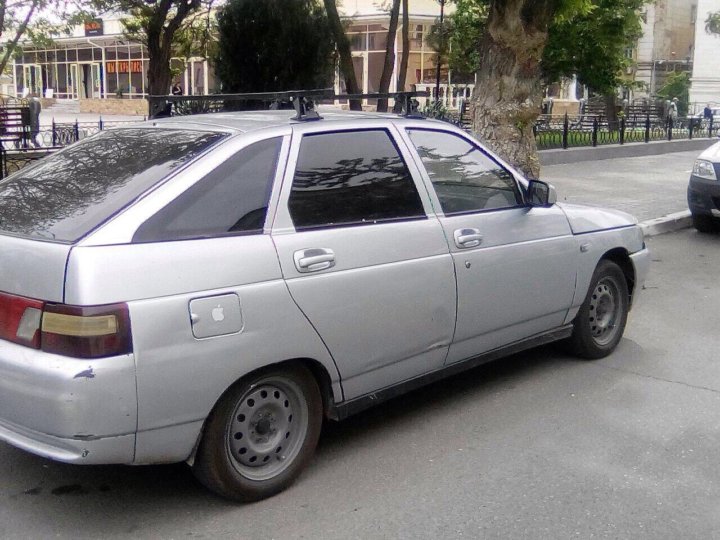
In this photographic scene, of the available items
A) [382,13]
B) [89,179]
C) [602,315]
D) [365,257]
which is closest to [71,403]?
[89,179]

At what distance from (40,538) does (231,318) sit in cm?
123

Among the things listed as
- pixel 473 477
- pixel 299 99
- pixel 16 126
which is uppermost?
pixel 299 99

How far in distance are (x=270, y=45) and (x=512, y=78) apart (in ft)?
18.6

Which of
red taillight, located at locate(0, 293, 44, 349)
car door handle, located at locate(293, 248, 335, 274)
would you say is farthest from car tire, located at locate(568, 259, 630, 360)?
red taillight, located at locate(0, 293, 44, 349)

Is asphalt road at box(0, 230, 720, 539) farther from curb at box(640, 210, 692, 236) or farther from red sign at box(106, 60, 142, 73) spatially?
red sign at box(106, 60, 142, 73)

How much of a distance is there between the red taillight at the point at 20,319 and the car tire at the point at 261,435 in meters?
0.81

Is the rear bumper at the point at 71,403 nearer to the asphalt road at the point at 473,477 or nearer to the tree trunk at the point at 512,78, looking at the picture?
the asphalt road at the point at 473,477

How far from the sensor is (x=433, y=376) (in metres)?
4.93

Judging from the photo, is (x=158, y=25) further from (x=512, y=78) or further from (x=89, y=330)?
(x=89, y=330)

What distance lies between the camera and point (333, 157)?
14.8 feet

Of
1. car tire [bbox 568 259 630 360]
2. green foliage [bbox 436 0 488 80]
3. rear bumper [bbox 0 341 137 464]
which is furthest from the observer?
green foliage [bbox 436 0 488 80]

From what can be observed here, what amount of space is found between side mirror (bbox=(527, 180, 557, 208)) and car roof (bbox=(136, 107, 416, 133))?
987mm

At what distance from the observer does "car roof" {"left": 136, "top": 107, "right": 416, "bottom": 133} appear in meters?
4.39

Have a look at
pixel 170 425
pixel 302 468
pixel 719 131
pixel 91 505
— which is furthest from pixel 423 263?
pixel 719 131
